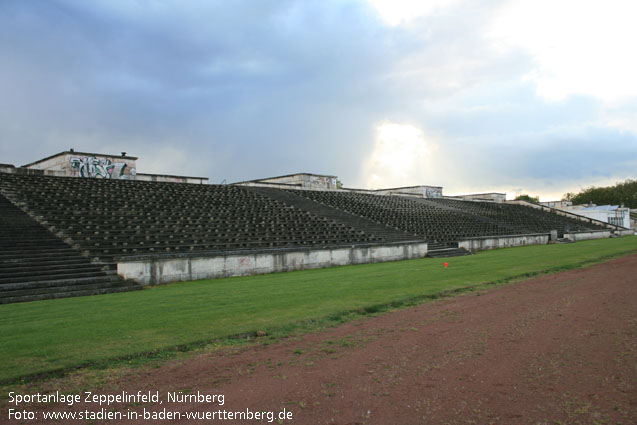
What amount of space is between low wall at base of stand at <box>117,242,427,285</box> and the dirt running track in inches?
393

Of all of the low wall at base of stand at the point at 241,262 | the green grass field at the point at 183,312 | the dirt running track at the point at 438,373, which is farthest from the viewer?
the low wall at base of stand at the point at 241,262

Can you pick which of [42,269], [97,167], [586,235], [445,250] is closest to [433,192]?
[586,235]

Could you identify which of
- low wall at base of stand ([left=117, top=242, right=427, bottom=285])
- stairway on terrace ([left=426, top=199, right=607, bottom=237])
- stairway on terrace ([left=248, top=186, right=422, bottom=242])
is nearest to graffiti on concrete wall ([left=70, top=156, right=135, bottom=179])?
stairway on terrace ([left=248, top=186, right=422, bottom=242])

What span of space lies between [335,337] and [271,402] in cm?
316

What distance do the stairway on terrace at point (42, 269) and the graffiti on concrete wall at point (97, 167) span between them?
12216mm

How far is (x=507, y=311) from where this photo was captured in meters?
9.97

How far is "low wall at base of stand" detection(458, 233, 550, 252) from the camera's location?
106ft

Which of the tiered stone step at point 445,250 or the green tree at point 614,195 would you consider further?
the green tree at point 614,195

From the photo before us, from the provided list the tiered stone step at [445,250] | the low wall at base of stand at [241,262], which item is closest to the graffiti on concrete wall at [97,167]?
the low wall at base of stand at [241,262]

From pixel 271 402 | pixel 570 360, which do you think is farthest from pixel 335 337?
pixel 570 360

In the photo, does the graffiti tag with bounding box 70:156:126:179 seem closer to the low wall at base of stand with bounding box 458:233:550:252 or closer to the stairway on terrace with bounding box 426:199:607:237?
the low wall at base of stand with bounding box 458:233:550:252

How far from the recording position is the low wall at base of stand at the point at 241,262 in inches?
627

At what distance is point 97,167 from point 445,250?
84.5 feet

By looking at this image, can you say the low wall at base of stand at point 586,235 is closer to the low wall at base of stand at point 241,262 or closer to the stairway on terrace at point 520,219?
the stairway on terrace at point 520,219
